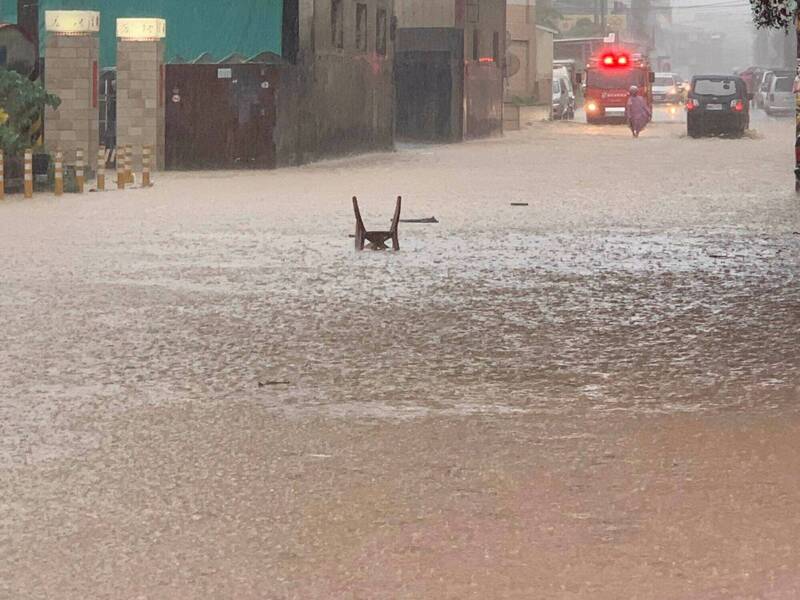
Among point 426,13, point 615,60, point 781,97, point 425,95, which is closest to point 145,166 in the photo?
point 425,95

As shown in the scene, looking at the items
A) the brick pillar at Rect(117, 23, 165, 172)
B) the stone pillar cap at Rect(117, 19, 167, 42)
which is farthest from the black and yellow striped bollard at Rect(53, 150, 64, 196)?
the stone pillar cap at Rect(117, 19, 167, 42)

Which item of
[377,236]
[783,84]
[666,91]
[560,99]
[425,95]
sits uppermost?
[666,91]

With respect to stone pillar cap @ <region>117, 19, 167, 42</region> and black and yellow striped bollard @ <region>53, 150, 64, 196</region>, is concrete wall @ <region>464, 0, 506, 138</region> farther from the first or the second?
black and yellow striped bollard @ <region>53, 150, 64, 196</region>

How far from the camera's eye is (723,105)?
55.2 meters

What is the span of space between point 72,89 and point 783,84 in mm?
52081

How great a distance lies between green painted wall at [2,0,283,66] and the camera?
3753 centimetres

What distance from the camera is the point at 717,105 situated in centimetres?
5519

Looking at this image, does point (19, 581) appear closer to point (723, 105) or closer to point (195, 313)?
point (195, 313)

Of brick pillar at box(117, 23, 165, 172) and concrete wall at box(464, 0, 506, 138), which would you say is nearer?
brick pillar at box(117, 23, 165, 172)

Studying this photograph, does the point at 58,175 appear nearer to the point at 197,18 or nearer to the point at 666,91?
the point at 197,18

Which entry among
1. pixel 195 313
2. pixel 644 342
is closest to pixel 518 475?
pixel 644 342

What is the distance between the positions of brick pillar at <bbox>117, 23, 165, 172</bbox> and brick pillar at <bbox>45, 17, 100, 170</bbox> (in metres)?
2.07

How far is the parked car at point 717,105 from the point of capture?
181ft

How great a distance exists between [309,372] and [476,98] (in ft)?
164
